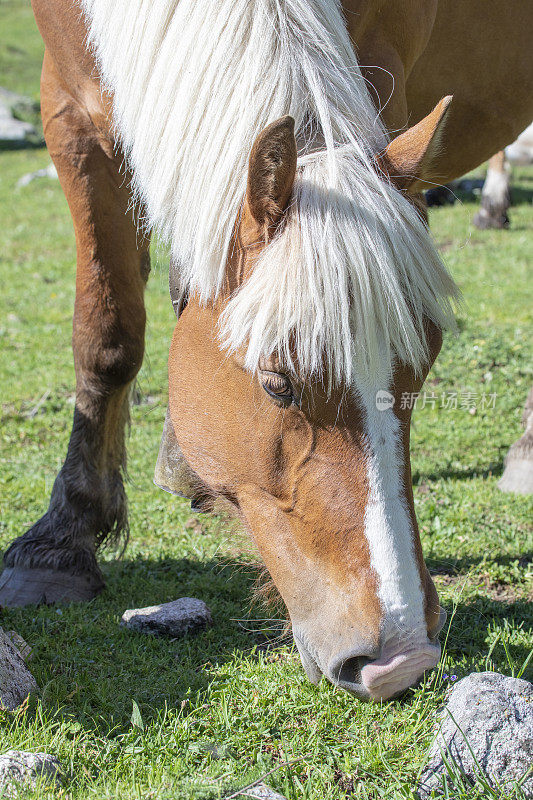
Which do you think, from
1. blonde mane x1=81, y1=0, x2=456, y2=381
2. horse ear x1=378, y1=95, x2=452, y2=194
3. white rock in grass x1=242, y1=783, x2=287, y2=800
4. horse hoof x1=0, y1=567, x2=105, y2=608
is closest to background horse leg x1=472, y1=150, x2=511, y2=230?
blonde mane x1=81, y1=0, x2=456, y2=381

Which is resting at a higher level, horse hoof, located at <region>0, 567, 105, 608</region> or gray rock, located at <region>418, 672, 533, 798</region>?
gray rock, located at <region>418, 672, 533, 798</region>

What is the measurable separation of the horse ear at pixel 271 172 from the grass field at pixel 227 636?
2.57 feet

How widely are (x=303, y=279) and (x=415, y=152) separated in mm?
486

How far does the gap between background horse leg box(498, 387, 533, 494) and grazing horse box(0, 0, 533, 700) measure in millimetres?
2143

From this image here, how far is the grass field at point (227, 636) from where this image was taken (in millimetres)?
2184

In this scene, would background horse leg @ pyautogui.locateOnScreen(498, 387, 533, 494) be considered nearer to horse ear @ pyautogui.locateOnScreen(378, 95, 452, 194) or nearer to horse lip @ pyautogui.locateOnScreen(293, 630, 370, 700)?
horse lip @ pyautogui.locateOnScreen(293, 630, 370, 700)

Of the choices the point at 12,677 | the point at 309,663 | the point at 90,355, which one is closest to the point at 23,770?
the point at 12,677

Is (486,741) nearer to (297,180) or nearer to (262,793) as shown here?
(262,793)

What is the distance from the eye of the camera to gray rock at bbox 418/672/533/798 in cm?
204

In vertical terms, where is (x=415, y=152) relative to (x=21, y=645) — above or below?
above

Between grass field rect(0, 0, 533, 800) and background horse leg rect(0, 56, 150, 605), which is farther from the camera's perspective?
background horse leg rect(0, 56, 150, 605)

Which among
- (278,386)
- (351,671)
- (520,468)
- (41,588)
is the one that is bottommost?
(520,468)

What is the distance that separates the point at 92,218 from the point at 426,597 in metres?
2.06

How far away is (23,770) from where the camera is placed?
6.57ft
